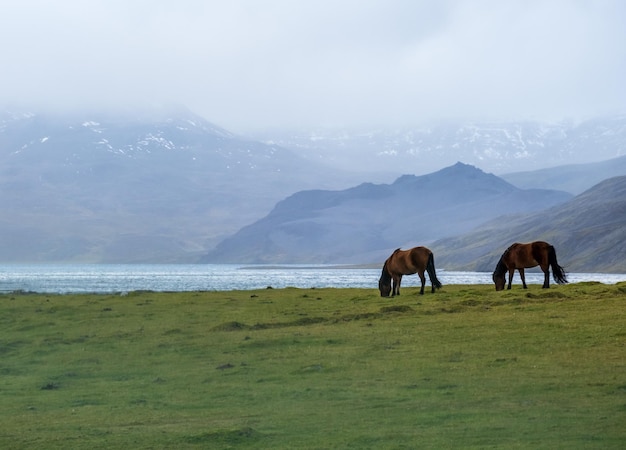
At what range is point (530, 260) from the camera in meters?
52.7

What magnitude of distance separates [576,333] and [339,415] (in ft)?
40.2

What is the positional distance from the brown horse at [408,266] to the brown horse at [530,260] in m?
3.86

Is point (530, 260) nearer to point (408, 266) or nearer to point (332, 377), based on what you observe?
point (408, 266)

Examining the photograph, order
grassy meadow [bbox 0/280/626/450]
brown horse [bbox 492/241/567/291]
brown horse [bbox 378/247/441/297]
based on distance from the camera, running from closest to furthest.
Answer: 1. grassy meadow [bbox 0/280/626/450]
2. brown horse [bbox 492/241/567/291]
3. brown horse [bbox 378/247/441/297]

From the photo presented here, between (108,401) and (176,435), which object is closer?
(176,435)

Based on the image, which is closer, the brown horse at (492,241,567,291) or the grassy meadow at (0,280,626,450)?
the grassy meadow at (0,280,626,450)

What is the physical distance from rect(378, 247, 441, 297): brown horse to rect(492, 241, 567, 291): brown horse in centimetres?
386

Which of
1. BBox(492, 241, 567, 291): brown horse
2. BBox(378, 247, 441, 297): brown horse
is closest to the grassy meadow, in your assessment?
BBox(492, 241, 567, 291): brown horse

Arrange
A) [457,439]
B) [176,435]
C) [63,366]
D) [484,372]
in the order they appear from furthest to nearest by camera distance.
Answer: [63,366] < [484,372] < [176,435] < [457,439]

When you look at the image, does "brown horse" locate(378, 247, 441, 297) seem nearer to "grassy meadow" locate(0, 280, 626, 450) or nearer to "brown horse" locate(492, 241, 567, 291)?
"brown horse" locate(492, 241, 567, 291)

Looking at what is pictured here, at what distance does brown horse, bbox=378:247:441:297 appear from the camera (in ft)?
172

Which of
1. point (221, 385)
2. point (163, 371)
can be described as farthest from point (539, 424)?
point (163, 371)

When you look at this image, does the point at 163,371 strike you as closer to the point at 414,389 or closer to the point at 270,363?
the point at 270,363

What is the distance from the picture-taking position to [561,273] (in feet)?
173
